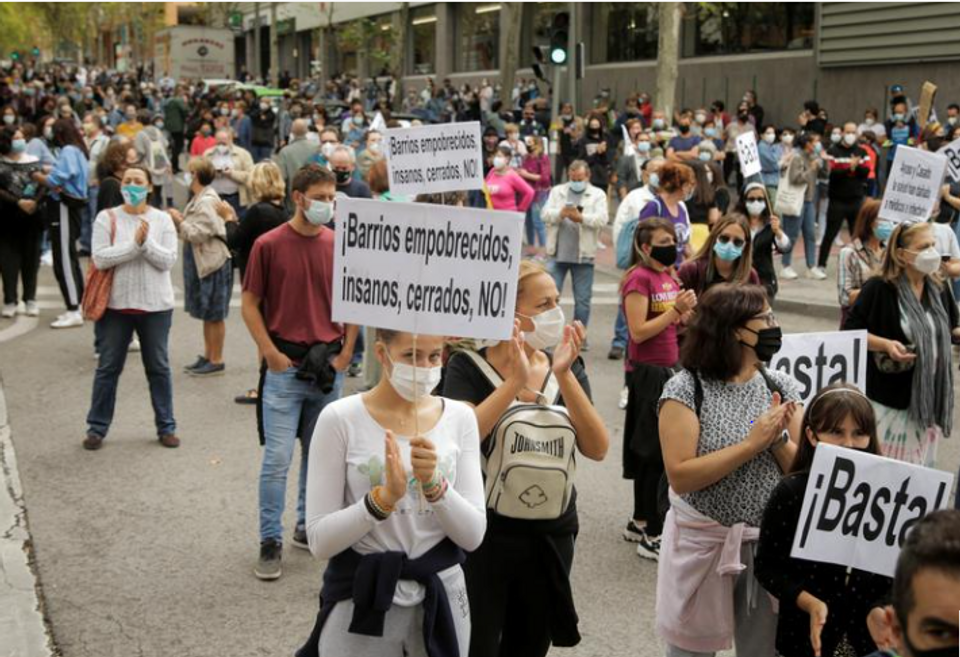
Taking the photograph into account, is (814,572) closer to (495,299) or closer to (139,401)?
(495,299)

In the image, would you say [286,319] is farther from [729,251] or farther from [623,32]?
[623,32]

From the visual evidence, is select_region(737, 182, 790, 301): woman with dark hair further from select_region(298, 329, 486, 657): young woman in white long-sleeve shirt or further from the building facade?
the building facade

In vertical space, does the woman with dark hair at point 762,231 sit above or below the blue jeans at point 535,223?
above

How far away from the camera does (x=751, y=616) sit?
4055mm

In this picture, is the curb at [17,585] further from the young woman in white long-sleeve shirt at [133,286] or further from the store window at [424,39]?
the store window at [424,39]

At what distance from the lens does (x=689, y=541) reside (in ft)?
13.7

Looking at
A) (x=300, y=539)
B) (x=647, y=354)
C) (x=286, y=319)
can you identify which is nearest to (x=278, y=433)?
(x=286, y=319)

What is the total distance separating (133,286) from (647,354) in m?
3.56

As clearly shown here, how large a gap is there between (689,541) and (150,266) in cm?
501

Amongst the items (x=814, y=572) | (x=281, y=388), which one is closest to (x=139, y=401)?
(x=281, y=388)

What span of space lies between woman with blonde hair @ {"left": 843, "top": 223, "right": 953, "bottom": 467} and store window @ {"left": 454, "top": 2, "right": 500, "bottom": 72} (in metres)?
40.7

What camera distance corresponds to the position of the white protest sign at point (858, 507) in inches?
137

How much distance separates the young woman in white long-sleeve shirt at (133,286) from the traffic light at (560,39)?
1182cm

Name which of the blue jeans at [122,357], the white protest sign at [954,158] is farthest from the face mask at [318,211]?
the white protest sign at [954,158]
